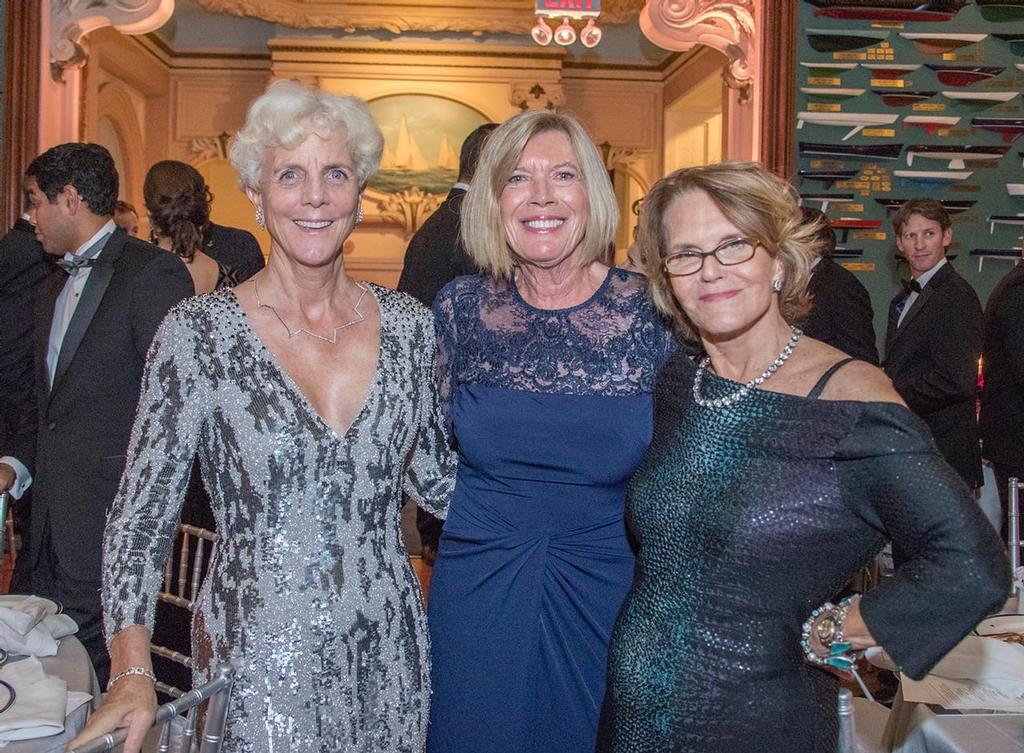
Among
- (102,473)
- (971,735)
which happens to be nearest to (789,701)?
(971,735)

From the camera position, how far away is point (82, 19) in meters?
5.68

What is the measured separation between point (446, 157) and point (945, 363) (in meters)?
6.58

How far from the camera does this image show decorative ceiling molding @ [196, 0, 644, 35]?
948 cm

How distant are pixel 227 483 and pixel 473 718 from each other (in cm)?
67

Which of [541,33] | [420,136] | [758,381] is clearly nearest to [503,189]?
[758,381]

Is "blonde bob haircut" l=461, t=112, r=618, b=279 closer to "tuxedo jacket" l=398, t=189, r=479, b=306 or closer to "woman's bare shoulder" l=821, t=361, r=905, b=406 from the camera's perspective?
"woman's bare shoulder" l=821, t=361, r=905, b=406

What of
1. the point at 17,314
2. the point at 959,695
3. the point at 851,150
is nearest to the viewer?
the point at 959,695

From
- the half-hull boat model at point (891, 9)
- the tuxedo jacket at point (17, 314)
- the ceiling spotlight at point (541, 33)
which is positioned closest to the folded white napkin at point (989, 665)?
the tuxedo jacket at point (17, 314)

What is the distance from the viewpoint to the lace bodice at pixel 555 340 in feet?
6.55

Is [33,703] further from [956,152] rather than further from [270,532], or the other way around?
[956,152]

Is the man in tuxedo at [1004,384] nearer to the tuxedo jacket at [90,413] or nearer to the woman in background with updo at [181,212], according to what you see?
the woman in background with updo at [181,212]

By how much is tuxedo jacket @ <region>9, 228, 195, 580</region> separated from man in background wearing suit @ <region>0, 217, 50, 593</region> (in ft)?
0.52

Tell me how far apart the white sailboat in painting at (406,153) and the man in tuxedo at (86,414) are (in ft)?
23.5

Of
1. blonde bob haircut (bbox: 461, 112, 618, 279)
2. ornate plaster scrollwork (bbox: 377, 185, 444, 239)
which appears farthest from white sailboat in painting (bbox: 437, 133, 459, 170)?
blonde bob haircut (bbox: 461, 112, 618, 279)
